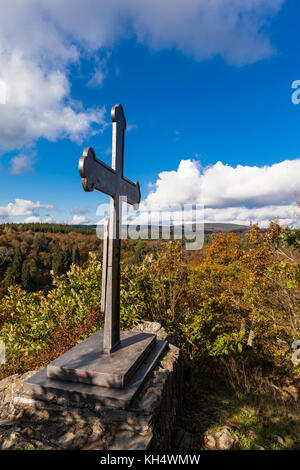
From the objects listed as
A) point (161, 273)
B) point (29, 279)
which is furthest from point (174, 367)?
point (29, 279)

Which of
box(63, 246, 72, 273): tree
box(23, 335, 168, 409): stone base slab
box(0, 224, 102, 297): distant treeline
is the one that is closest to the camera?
box(23, 335, 168, 409): stone base slab

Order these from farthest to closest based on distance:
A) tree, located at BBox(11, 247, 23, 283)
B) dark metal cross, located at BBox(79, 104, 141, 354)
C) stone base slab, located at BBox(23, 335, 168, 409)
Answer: tree, located at BBox(11, 247, 23, 283) < dark metal cross, located at BBox(79, 104, 141, 354) < stone base slab, located at BBox(23, 335, 168, 409)

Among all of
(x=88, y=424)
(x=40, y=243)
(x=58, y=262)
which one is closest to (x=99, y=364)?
(x=88, y=424)

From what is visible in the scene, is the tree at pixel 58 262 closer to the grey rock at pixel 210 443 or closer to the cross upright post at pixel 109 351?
the cross upright post at pixel 109 351

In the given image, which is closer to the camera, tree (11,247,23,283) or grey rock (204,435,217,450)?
grey rock (204,435,217,450)

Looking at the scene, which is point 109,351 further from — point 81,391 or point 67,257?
point 67,257

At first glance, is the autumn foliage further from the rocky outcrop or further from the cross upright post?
the rocky outcrop

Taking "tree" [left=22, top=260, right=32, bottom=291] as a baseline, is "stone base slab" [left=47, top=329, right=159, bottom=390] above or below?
above

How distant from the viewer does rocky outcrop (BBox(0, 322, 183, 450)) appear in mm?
2385

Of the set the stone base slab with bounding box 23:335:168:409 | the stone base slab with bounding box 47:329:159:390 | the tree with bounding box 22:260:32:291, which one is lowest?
the tree with bounding box 22:260:32:291

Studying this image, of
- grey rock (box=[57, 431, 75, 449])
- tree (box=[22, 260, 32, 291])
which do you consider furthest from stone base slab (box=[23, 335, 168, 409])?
tree (box=[22, 260, 32, 291])

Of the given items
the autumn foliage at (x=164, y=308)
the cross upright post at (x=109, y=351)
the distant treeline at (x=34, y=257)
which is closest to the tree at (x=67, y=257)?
the distant treeline at (x=34, y=257)
